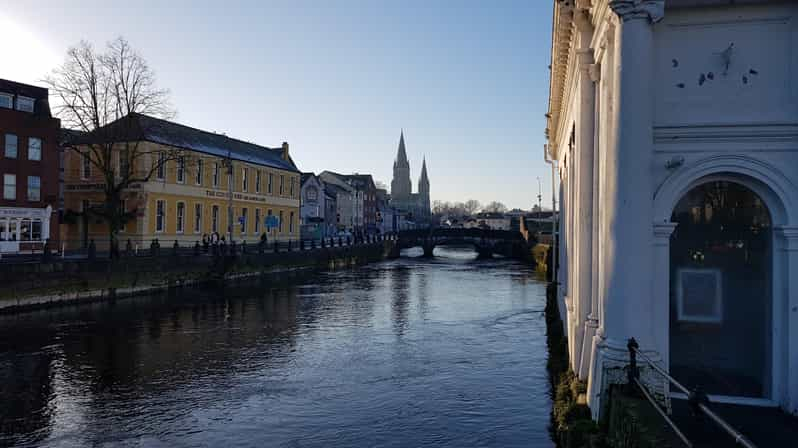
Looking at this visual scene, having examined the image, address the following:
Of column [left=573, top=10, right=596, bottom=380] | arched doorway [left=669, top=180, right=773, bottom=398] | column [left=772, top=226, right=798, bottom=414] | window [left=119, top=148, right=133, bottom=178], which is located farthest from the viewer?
window [left=119, top=148, right=133, bottom=178]

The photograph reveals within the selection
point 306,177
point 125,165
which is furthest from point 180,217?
point 306,177

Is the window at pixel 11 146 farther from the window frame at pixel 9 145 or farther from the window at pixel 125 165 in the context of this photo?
the window at pixel 125 165

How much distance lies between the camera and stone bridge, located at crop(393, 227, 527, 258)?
215 feet

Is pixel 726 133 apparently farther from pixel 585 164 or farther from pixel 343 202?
pixel 343 202

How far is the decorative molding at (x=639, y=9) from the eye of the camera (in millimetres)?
6199

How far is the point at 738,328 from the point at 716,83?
126 inches

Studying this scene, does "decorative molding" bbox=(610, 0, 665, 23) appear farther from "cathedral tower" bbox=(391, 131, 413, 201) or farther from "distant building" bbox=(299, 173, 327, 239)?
"cathedral tower" bbox=(391, 131, 413, 201)

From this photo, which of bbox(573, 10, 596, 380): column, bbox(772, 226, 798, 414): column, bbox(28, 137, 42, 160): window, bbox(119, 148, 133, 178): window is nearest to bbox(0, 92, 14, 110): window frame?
bbox(28, 137, 42, 160): window

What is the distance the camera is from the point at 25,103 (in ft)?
96.8

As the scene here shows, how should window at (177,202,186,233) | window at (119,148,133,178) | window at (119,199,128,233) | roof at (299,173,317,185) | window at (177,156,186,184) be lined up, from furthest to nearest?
roof at (299,173,317,185)
window at (177,202,186,233)
window at (177,156,186,184)
window at (119,199,128,233)
window at (119,148,133,178)

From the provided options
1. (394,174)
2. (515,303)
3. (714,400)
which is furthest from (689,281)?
(394,174)

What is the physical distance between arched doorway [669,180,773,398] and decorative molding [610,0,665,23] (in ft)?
7.53

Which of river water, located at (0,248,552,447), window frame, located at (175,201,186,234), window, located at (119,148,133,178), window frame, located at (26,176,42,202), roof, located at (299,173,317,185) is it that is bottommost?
river water, located at (0,248,552,447)

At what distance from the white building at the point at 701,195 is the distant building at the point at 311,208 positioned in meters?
61.5
